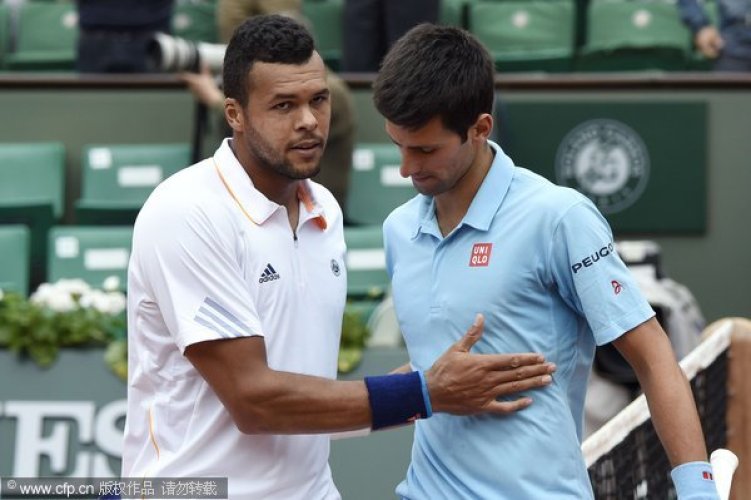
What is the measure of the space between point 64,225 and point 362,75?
1.87 metres

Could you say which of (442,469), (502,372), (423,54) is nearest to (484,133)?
(423,54)

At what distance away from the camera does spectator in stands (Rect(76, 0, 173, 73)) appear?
8.78 meters

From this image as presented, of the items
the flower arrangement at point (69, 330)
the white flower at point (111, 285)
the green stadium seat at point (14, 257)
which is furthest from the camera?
the green stadium seat at point (14, 257)

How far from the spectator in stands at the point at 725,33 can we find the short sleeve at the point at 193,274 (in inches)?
250

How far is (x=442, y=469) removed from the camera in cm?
319

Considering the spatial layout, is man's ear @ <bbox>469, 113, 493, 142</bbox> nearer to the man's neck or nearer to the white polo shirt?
the man's neck

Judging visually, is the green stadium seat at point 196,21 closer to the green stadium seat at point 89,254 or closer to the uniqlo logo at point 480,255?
the green stadium seat at point 89,254

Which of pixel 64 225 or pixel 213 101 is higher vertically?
pixel 213 101

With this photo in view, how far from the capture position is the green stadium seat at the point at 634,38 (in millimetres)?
9469

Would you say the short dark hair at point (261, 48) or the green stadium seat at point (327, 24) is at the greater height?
the short dark hair at point (261, 48)

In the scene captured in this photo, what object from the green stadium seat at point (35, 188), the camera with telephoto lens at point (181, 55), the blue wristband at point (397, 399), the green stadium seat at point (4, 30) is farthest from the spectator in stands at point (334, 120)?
the blue wristband at point (397, 399)

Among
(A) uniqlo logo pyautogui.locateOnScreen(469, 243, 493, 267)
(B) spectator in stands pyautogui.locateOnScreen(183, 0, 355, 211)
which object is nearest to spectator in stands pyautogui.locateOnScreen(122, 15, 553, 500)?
(A) uniqlo logo pyautogui.locateOnScreen(469, 243, 493, 267)

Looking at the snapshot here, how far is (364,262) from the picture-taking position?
754 cm

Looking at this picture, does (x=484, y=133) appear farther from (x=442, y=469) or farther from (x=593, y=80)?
(x=593, y=80)
